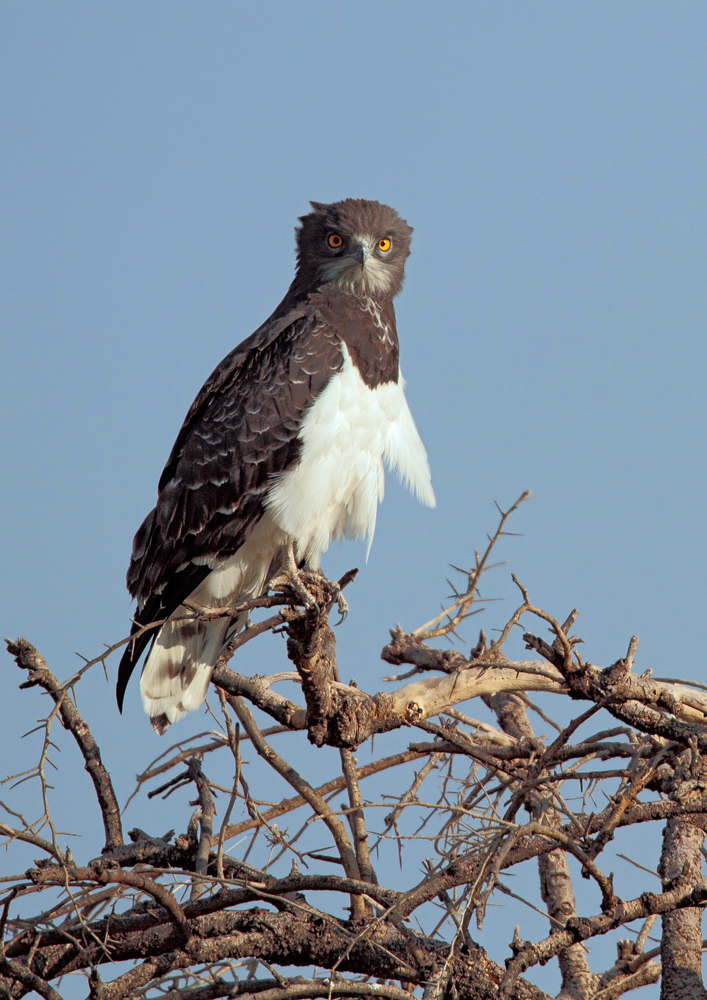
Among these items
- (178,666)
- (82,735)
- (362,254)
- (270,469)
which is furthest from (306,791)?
(362,254)

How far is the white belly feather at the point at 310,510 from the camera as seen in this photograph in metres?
5.27

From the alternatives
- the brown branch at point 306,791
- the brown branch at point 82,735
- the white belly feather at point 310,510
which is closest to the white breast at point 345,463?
the white belly feather at point 310,510

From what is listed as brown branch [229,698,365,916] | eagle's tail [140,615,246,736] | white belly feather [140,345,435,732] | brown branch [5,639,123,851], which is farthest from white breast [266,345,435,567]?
brown branch [5,639,123,851]

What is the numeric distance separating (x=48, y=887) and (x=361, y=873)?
4.92 ft

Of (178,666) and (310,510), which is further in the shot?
(178,666)

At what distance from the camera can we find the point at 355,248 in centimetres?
603

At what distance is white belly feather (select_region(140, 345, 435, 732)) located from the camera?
5.27 m

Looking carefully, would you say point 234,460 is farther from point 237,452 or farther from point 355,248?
point 355,248

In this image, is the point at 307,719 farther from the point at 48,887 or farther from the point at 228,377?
the point at 228,377

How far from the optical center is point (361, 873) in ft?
14.2

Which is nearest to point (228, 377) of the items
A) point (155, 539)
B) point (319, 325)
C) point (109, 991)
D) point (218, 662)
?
point (319, 325)

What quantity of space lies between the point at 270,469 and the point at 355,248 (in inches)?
61.6

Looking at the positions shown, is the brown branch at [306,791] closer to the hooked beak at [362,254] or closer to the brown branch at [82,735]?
the brown branch at [82,735]

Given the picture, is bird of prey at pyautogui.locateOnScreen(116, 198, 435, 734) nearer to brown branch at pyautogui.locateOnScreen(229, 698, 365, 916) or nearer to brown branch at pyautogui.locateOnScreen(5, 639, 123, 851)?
brown branch at pyautogui.locateOnScreen(229, 698, 365, 916)
